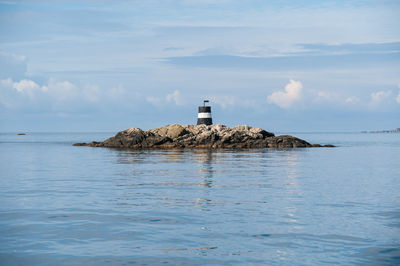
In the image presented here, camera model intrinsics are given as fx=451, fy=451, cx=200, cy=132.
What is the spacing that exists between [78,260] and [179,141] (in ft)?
174

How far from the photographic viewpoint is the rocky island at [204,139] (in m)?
60.4

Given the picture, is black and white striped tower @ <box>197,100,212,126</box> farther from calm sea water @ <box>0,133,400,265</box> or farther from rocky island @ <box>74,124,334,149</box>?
calm sea water @ <box>0,133,400,265</box>

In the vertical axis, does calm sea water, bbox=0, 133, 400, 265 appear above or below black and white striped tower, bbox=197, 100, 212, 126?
below

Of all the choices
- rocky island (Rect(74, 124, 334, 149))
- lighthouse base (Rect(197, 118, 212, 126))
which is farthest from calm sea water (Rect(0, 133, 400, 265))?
lighthouse base (Rect(197, 118, 212, 126))

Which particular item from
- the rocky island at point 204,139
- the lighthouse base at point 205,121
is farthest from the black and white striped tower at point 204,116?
the rocky island at point 204,139

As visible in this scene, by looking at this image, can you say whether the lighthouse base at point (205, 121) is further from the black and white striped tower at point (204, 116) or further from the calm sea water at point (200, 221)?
the calm sea water at point (200, 221)

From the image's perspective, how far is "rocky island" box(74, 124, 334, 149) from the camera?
198ft

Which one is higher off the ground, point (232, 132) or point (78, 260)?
point (232, 132)

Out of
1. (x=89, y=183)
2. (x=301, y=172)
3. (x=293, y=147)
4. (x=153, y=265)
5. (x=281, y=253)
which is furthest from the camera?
(x=293, y=147)

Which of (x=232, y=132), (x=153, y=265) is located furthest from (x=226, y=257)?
(x=232, y=132)

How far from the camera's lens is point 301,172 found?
27.7 metres

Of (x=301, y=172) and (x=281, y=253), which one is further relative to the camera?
(x=301, y=172)

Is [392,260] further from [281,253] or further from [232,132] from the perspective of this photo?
[232,132]

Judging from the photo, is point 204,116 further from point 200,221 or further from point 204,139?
point 200,221
